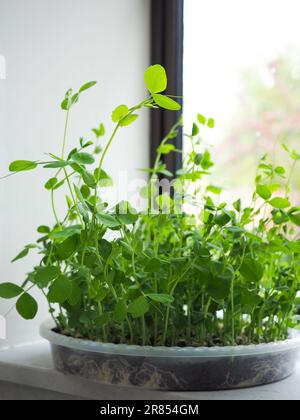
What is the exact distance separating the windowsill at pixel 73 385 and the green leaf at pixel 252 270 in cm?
18

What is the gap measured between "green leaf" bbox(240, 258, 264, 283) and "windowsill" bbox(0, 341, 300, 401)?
18 cm

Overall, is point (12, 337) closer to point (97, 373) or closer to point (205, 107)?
point (97, 373)

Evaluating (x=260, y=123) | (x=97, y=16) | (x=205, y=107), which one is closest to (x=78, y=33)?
(x=97, y=16)

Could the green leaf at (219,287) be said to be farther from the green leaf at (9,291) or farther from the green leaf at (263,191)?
the green leaf at (9,291)

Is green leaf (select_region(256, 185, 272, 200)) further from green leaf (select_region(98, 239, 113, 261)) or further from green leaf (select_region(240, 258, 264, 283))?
green leaf (select_region(98, 239, 113, 261))

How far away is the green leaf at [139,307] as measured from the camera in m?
0.85

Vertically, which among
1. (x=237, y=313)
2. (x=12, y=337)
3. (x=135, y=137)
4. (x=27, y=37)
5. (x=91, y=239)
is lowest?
(x=12, y=337)

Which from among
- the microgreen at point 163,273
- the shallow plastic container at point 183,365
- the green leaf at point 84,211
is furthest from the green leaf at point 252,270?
the green leaf at point 84,211

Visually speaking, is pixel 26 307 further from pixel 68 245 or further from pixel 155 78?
pixel 155 78

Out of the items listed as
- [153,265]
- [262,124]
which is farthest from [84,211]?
[262,124]

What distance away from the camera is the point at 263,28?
1536 mm

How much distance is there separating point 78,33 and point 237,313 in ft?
2.41

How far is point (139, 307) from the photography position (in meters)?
0.86

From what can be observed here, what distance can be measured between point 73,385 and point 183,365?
0.22 metres
